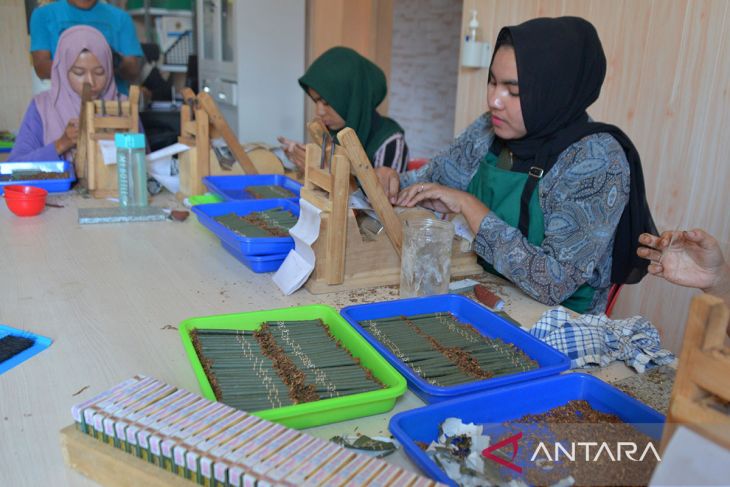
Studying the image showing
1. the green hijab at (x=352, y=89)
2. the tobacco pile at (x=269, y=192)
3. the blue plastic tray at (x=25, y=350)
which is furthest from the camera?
the green hijab at (x=352, y=89)

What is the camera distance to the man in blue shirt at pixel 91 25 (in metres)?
3.40

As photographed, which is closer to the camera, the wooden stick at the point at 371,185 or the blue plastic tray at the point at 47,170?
the wooden stick at the point at 371,185

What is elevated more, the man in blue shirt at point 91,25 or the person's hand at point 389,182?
the man in blue shirt at point 91,25

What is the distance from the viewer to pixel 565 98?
1595mm

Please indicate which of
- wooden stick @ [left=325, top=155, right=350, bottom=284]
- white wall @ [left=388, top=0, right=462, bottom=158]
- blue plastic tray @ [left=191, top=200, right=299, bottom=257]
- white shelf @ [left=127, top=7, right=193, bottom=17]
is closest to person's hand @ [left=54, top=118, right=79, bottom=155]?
blue plastic tray @ [left=191, top=200, right=299, bottom=257]

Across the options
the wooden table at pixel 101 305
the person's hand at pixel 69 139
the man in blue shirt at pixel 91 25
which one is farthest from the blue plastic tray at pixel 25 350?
the man in blue shirt at pixel 91 25

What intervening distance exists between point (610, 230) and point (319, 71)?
1505 millimetres

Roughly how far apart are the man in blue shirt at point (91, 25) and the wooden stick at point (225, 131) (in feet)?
4.69

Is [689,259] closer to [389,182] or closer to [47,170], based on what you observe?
[389,182]

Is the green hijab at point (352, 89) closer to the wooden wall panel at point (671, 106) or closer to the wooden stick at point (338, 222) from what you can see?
the wooden wall panel at point (671, 106)

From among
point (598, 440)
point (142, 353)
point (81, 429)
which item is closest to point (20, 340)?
point (142, 353)

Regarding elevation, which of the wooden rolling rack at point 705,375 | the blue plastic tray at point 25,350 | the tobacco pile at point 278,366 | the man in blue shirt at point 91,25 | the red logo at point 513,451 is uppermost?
the man in blue shirt at point 91,25

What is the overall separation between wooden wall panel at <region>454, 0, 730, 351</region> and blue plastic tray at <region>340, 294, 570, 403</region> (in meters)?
1.29

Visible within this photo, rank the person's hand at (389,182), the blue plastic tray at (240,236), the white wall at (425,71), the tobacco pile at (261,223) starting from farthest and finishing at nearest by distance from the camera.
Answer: the white wall at (425,71) < the person's hand at (389,182) < the tobacco pile at (261,223) < the blue plastic tray at (240,236)
